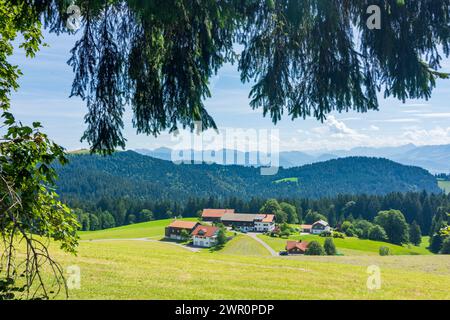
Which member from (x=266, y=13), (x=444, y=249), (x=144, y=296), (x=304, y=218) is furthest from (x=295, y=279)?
(x=304, y=218)

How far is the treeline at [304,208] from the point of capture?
131 m

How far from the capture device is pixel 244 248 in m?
87.8

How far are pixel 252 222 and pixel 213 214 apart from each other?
15.9 meters

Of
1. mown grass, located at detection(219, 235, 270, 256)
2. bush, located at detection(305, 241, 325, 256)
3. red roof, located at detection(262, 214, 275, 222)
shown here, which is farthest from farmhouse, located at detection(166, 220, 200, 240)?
bush, located at detection(305, 241, 325, 256)

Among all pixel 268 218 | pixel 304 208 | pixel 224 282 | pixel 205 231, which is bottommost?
pixel 205 231

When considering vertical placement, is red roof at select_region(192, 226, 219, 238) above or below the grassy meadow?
below

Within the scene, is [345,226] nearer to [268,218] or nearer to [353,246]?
[268,218]

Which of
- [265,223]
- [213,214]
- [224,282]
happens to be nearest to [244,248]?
[265,223]

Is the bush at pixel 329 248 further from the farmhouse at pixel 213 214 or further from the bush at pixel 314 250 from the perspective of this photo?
the farmhouse at pixel 213 214

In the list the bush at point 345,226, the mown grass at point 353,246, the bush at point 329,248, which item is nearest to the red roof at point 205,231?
the mown grass at point 353,246

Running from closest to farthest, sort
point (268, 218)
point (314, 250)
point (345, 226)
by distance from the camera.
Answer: point (314, 250), point (345, 226), point (268, 218)

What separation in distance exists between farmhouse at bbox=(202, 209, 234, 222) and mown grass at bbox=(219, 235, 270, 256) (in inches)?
1022

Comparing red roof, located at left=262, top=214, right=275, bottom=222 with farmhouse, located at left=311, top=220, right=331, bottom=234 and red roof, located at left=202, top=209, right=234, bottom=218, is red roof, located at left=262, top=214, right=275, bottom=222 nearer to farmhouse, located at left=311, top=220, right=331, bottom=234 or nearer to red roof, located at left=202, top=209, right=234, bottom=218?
farmhouse, located at left=311, top=220, right=331, bottom=234

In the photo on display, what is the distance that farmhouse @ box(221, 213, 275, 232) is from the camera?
402ft
